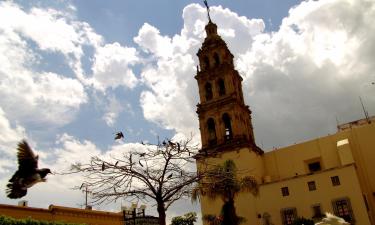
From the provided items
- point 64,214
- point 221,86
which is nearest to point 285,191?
point 221,86

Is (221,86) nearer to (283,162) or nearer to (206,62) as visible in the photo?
(206,62)

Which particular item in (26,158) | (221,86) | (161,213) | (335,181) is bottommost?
(161,213)

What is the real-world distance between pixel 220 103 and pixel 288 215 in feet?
44.5

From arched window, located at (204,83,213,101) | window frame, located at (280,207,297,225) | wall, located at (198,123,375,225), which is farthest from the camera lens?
arched window, located at (204,83,213,101)

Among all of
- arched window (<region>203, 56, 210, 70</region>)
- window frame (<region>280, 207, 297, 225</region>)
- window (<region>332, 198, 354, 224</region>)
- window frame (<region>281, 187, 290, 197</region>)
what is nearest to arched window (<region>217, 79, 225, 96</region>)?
arched window (<region>203, 56, 210, 70</region>)

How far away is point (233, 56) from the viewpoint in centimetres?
4659

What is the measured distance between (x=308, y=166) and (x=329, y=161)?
228cm

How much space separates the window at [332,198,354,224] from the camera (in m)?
30.6

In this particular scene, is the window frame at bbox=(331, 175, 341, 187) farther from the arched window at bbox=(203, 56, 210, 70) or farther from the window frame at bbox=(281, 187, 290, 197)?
the arched window at bbox=(203, 56, 210, 70)

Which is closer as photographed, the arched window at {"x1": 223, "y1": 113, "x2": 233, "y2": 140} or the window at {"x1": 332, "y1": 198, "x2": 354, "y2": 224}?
the window at {"x1": 332, "y1": 198, "x2": 354, "y2": 224}

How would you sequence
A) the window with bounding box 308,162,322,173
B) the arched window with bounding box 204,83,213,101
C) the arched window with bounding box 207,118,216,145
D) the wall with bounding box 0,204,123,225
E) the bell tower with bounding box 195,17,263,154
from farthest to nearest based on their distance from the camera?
the arched window with bounding box 204,83,213,101 < the arched window with bounding box 207,118,216,145 < the bell tower with bounding box 195,17,263,154 < the window with bounding box 308,162,322,173 < the wall with bounding box 0,204,123,225

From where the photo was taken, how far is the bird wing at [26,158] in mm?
6449

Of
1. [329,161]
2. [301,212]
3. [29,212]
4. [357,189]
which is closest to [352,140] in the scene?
[329,161]

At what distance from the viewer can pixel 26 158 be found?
6520 millimetres
